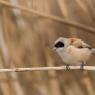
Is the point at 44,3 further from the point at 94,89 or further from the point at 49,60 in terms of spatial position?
the point at 94,89

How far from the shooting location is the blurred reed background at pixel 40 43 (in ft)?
8.80

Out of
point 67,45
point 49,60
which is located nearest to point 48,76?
point 49,60

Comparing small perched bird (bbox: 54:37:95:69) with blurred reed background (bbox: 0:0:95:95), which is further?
blurred reed background (bbox: 0:0:95:95)

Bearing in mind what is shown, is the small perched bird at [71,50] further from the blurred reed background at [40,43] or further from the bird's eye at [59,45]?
the blurred reed background at [40,43]

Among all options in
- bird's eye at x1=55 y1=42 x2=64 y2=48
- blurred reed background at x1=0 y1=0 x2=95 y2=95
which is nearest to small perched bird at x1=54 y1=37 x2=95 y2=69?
bird's eye at x1=55 y1=42 x2=64 y2=48

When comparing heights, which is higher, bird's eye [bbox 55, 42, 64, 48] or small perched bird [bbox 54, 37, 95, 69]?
bird's eye [bbox 55, 42, 64, 48]

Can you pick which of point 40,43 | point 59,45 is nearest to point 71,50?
point 59,45

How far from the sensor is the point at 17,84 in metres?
2.71

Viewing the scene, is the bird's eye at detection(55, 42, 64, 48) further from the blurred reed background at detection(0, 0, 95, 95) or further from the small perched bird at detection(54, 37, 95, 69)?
the blurred reed background at detection(0, 0, 95, 95)

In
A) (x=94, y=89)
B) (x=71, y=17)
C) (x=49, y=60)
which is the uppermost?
(x=71, y=17)

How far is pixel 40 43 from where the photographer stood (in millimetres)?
2766

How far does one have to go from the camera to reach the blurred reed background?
2.68 metres

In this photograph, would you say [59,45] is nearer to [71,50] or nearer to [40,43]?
[71,50]

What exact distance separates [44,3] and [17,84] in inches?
18.3
